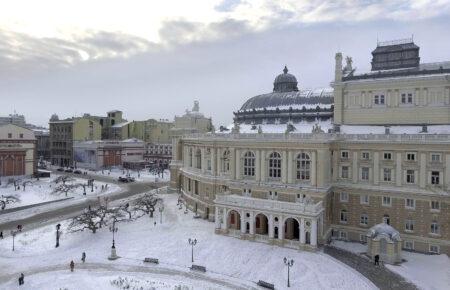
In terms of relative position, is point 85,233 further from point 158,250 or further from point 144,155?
point 144,155

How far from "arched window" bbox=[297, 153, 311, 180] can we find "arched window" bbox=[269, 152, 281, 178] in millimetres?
2862

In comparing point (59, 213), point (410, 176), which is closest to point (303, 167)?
point (410, 176)

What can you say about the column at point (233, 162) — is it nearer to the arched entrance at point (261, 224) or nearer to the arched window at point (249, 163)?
the arched window at point (249, 163)

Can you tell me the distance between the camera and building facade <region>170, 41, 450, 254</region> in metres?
47.8

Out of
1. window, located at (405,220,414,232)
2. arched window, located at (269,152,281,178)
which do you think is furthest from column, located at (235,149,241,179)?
window, located at (405,220,414,232)

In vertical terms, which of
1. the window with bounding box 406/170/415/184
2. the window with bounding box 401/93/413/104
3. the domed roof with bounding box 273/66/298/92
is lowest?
the window with bounding box 406/170/415/184

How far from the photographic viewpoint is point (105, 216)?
6100 cm

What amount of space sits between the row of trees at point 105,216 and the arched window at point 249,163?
1714 cm

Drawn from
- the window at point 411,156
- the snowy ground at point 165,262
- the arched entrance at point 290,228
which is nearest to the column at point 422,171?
the window at point 411,156

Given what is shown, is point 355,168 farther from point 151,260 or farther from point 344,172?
point 151,260

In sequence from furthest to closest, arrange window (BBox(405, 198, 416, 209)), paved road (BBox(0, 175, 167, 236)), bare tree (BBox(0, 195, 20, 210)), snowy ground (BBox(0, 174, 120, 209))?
snowy ground (BBox(0, 174, 120, 209)), bare tree (BBox(0, 195, 20, 210)), paved road (BBox(0, 175, 167, 236)), window (BBox(405, 198, 416, 209))

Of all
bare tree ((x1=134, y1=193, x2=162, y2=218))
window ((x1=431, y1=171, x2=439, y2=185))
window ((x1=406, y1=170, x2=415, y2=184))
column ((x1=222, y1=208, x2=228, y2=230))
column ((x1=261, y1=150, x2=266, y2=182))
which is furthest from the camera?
bare tree ((x1=134, y1=193, x2=162, y2=218))

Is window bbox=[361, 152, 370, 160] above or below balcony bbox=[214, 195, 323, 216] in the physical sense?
above

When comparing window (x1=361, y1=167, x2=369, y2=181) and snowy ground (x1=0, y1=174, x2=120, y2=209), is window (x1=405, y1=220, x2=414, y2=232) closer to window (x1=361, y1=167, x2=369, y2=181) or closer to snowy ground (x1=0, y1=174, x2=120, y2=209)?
window (x1=361, y1=167, x2=369, y2=181)
